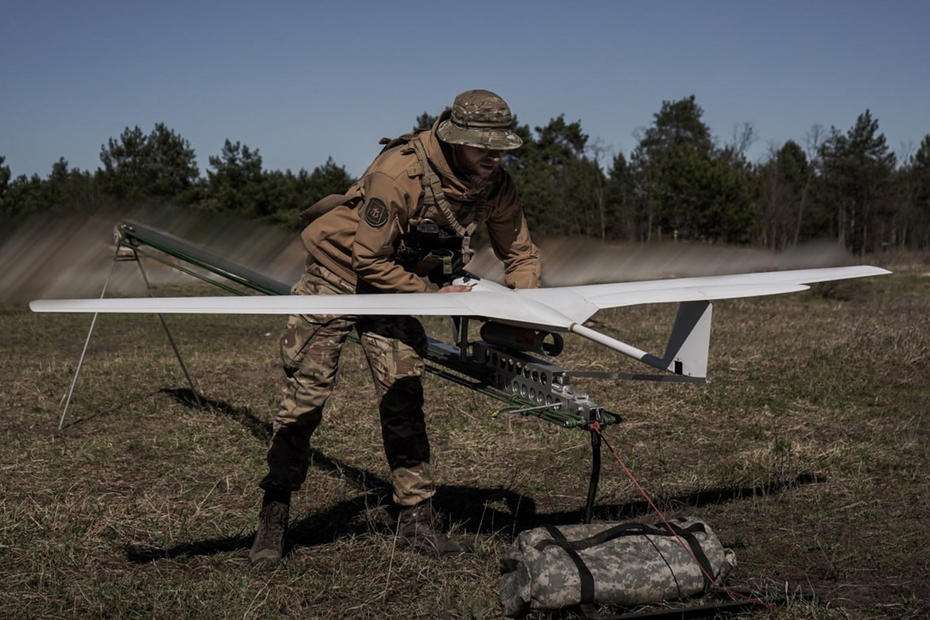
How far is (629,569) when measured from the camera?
13.3 feet

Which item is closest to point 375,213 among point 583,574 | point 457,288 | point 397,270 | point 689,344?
point 397,270

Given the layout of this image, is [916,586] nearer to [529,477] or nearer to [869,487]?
[869,487]

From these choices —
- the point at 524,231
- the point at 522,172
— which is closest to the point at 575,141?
the point at 522,172

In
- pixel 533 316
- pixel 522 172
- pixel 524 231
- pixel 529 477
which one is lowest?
pixel 529 477

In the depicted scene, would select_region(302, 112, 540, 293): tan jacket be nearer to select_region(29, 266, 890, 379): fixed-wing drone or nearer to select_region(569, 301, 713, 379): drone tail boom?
select_region(29, 266, 890, 379): fixed-wing drone

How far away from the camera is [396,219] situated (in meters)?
4.52

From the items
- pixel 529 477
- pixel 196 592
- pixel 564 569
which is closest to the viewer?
pixel 564 569

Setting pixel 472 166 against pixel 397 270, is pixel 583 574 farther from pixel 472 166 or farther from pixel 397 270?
pixel 472 166

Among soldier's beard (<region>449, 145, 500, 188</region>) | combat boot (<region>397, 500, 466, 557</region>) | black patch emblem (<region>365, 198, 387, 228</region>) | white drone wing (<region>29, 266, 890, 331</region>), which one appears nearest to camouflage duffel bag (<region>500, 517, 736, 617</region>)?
combat boot (<region>397, 500, 466, 557</region>)

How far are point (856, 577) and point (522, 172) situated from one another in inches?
2015

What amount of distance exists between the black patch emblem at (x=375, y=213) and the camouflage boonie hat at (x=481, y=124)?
47cm

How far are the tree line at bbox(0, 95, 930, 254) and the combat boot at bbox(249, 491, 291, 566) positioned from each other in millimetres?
39954

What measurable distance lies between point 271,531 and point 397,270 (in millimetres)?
1615

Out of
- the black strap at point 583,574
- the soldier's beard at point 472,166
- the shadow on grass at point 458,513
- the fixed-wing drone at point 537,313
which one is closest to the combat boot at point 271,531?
the shadow on grass at point 458,513
